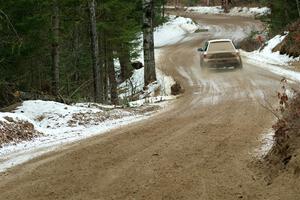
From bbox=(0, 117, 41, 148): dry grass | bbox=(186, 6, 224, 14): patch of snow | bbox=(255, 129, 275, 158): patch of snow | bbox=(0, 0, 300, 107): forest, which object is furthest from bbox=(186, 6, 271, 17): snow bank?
bbox=(255, 129, 275, 158): patch of snow

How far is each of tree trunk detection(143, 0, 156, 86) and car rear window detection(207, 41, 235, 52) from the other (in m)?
3.61

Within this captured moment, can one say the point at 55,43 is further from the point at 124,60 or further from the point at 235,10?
the point at 235,10

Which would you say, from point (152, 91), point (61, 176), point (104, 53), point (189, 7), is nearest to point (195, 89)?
point (152, 91)

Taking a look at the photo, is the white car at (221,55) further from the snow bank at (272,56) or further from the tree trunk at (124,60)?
the tree trunk at (124,60)

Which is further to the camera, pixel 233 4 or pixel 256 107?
pixel 233 4

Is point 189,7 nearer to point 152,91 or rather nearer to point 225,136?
point 152,91

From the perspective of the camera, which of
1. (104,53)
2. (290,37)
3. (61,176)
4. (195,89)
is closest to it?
(61,176)

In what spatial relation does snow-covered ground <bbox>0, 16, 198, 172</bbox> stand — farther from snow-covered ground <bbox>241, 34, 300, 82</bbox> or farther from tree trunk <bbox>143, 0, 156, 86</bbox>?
snow-covered ground <bbox>241, 34, 300, 82</bbox>

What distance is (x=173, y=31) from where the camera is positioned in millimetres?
59719

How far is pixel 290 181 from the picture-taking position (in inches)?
262

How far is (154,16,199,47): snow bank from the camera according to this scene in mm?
56013

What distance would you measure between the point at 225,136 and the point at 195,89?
426 inches

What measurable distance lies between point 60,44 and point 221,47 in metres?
7.94

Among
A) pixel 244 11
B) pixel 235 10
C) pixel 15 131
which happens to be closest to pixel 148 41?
pixel 15 131
